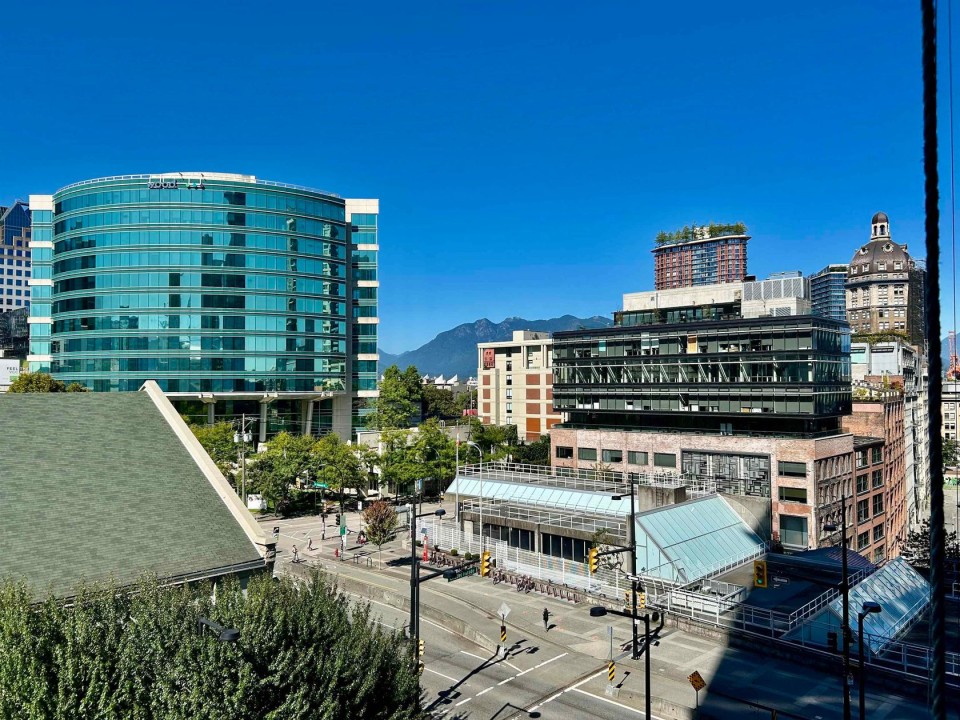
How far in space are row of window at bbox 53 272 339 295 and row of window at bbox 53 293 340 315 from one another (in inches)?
46.4

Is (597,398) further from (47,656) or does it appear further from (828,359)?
(47,656)

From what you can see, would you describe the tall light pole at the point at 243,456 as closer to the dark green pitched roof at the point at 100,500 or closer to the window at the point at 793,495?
the dark green pitched roof at the point at 100,500

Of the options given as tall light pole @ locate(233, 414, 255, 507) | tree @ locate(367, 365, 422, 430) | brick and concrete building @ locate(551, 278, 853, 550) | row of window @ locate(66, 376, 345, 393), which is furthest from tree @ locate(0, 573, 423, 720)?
tree @ locate(367, 365, 422, 430)

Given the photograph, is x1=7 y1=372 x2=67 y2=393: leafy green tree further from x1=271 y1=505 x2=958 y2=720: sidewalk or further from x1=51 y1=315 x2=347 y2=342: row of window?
x1=271 y1=505 x2=958 y2=720: sidewalk

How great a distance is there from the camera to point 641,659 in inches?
1222

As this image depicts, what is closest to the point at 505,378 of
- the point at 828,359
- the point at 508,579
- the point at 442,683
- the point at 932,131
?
the point at 828,359

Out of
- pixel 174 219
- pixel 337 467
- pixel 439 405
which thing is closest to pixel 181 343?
pixel 174 219

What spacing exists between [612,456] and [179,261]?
58639 millimetres

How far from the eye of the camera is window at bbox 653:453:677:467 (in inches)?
2488

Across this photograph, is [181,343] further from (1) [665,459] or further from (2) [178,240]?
(1) [665,459]

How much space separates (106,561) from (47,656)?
5133mm

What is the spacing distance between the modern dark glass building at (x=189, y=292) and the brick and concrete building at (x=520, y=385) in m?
37.7

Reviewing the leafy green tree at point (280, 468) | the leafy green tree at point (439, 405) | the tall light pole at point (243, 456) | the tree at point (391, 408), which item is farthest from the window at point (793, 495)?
the leafy green tree at point (439, 405)

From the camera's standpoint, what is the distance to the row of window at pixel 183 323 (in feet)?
278
